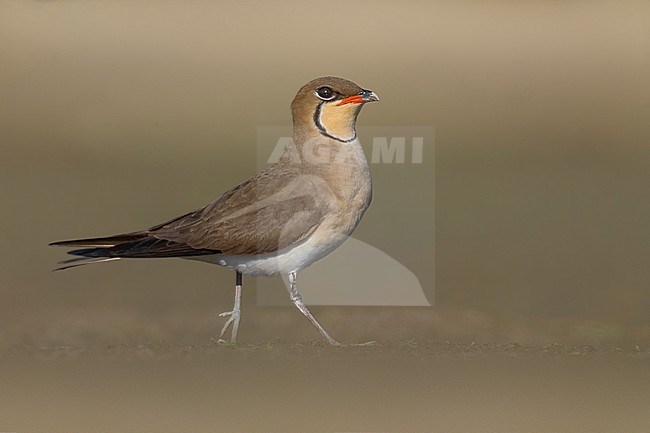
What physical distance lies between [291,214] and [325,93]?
0.70 metres

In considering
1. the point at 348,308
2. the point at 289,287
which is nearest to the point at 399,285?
the point at 348,308

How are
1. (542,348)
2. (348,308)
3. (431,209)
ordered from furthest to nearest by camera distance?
(431,209) → (348,308) → (542,348)

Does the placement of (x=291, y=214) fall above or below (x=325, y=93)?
below

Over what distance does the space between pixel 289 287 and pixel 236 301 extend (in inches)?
12.4

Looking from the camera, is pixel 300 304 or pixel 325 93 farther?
pixel 325 93

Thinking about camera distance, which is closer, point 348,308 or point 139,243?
point 139,243

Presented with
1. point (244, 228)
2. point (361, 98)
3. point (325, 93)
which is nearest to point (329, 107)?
point (325, 93)

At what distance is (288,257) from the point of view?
6.23 meters

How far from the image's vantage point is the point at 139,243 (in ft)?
20.3

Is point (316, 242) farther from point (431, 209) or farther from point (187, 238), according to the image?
point (431, 209)

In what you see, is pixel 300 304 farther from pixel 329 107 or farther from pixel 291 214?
pixel 329 107

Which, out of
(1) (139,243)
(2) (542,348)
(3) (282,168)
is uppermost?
(3) (282,168)

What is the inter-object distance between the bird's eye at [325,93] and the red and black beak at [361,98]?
60 millimetres

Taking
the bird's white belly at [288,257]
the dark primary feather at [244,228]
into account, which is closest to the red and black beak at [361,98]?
the dark primary feather at [244,228]
